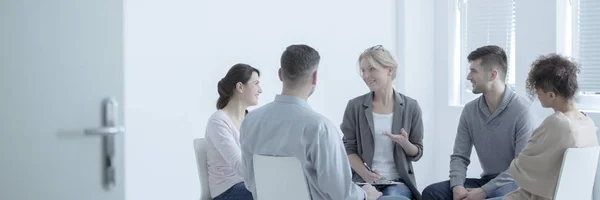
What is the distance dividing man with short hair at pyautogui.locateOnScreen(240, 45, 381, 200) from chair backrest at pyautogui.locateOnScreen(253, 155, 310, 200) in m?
0.03

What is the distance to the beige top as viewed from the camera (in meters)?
2.86

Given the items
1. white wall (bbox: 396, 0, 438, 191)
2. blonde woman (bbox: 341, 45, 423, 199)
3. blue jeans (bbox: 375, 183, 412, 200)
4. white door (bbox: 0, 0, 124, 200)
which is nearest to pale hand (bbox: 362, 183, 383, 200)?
blue jeans (bbox: 375, 183, 412, 200)

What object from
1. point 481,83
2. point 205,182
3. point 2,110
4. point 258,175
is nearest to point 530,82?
point 481,83

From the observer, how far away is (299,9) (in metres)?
4.98

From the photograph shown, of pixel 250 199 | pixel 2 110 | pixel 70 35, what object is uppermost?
pixel 70 35

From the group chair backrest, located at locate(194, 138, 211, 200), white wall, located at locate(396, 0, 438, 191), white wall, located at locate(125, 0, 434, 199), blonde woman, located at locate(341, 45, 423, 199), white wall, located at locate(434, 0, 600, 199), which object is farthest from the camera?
white wall, located at locate(396, 0, 438, 191)

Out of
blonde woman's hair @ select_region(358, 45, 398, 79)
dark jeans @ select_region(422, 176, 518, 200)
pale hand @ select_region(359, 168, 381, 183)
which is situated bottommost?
dark jeans @ select_region(422, 176, 518, 200)

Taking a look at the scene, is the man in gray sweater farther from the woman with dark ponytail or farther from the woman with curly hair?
the woman with dark ponytail

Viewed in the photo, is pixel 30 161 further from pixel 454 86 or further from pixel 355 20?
pixel 454 86

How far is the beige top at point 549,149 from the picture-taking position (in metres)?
2.86

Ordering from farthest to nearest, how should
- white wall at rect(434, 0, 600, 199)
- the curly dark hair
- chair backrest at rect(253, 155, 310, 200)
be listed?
white wall at rect(434, 0, 600, 199), the curly dark hair, chair backrest at rect(253, 155, 310, 200)

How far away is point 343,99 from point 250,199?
196cm

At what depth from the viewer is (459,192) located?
362 cm

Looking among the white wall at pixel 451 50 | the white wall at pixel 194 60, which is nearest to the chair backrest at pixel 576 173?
the white wall at pixel 451 50
